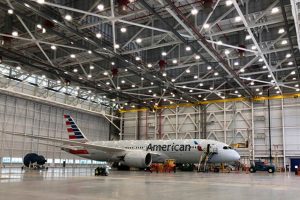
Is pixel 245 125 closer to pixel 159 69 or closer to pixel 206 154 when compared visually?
pixel 206 154

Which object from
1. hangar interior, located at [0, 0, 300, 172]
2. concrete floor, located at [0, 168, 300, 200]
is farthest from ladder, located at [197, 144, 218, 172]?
concrete floor, located at [0, 168, 300, 200]

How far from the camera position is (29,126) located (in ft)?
129

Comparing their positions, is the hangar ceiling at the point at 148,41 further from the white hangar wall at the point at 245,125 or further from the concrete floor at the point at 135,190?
the concrete floor at the point at 135,190

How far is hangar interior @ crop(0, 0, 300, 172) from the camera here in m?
20.7

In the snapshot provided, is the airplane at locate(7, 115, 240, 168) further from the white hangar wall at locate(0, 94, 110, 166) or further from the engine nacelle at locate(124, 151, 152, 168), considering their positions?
the white hangar wall at locate(0, 94, 110, 166)

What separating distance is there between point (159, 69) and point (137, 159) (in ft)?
29.4

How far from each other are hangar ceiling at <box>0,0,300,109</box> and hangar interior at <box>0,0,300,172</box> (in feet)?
0.34

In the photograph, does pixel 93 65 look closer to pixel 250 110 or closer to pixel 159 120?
pixel 159 120

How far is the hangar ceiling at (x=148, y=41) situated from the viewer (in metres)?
19.8

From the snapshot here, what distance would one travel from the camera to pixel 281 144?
40.5 m

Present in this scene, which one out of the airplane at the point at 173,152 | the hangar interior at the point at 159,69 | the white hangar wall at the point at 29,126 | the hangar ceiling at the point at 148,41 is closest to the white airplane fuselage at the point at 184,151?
the airplane at the point at 173,152

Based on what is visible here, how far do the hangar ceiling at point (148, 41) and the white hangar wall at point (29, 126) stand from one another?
316 centimetres

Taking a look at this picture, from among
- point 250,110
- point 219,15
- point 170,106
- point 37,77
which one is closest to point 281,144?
point 250,110

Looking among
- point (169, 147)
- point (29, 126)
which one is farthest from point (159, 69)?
point (29, 126)
